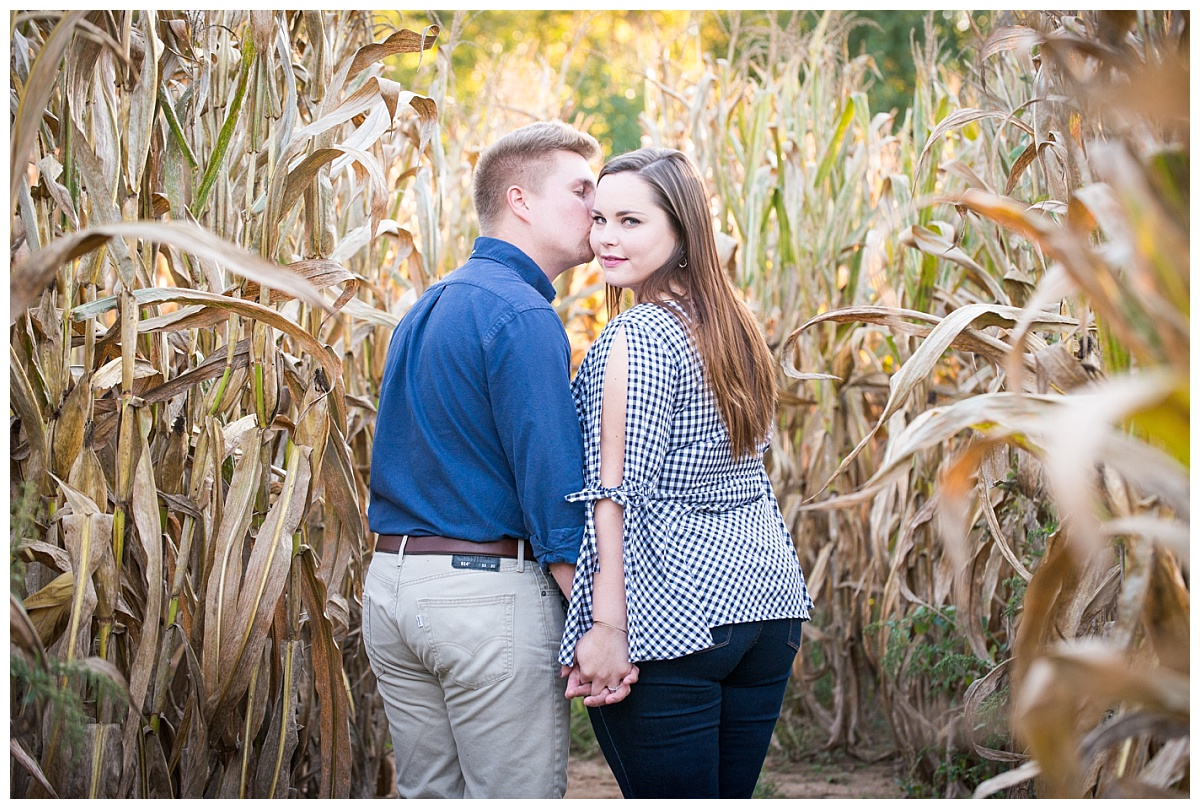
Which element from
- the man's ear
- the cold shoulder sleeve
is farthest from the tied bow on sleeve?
the man's ear

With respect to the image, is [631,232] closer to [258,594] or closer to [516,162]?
[516,162]

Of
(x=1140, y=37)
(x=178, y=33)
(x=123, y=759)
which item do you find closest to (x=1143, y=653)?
(x=1140, y=37)

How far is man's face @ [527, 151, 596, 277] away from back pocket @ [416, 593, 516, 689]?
0.59 meters

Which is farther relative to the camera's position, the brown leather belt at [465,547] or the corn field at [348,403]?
the brown leather belt at [465,547]

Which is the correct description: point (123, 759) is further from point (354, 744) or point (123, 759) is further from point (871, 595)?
point (871, 595)

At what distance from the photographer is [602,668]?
142cm

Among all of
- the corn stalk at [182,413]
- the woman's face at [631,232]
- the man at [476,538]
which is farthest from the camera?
the woman's face at [631,232]

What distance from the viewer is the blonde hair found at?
5.56ft

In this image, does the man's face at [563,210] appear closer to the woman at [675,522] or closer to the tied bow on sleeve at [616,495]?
the woman at [675,522]

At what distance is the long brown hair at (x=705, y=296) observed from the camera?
1.55m

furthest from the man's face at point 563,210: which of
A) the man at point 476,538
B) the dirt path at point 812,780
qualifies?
the dirt path at point 812,780

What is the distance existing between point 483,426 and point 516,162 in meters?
0.47

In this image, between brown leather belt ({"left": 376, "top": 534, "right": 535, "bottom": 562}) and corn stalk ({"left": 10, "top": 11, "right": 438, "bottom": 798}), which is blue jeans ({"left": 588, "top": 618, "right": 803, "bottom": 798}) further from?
corn stalk ({"left": 10, "top": 11, "right": 438, "bottom": 798})

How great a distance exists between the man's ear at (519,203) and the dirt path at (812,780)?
68.2 inches
